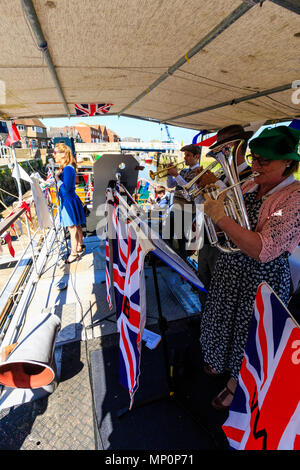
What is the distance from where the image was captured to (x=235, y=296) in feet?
5.83

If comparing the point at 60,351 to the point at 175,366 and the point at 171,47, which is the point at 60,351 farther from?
the point at 171,47

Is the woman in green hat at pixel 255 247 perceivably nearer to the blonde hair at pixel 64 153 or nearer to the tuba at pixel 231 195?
the tuba at pixel 231 195

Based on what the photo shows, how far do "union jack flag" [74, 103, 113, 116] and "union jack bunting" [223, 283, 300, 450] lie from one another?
4659 mm

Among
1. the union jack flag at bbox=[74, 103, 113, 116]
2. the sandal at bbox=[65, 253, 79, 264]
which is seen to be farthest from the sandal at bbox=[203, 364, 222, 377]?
the union jack flag at bbox=[74, 103, 113, 116]

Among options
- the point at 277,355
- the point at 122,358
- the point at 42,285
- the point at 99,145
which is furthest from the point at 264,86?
the point at 99,145

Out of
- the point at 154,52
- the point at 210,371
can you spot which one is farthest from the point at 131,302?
the point at 154,52

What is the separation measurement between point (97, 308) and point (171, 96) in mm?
3550

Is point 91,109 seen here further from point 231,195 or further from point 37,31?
point 231,195

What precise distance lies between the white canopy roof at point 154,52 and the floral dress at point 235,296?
4.06ft

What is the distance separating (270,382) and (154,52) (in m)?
2.67

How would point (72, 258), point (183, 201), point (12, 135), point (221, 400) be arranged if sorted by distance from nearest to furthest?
point (221, 400)
point (183, 201)
point (12, 135)
point (72, 258)

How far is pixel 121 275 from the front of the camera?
75.2 inches

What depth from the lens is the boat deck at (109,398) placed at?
1815 millimetres

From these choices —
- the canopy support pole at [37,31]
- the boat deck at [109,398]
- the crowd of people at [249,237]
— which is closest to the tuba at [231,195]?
the crowd of people at [249,237]
